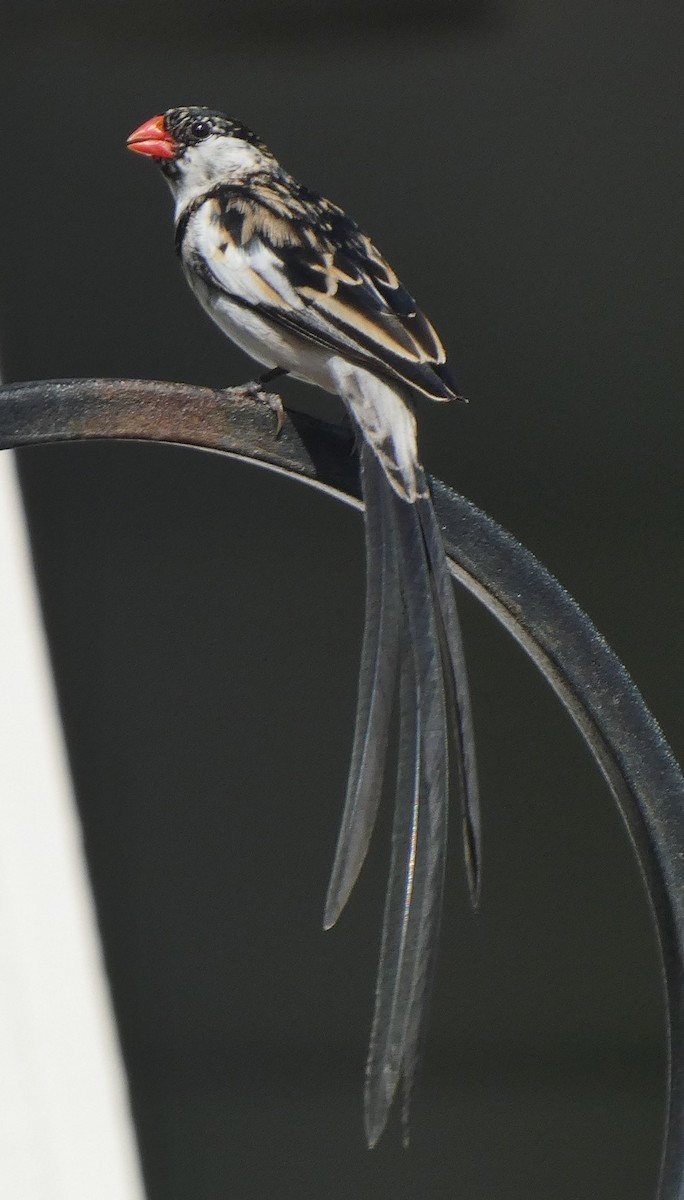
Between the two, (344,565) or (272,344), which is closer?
(272,344)

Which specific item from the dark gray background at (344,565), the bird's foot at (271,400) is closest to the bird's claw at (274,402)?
the bird's foot at (271,400)

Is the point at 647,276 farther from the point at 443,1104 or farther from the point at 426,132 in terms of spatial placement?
the point at 443,1104

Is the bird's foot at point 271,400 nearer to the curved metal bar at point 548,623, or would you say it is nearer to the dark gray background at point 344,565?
the curved metal bar at point 548,623

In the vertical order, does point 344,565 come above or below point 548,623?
above


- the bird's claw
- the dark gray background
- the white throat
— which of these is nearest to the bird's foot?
the bird's claw

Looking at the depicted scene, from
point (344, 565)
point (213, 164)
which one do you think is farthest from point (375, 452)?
point (344, 565)

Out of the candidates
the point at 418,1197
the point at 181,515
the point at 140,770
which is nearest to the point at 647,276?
the point at 181,515

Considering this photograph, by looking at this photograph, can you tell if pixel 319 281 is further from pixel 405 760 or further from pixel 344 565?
pixel 344 565
